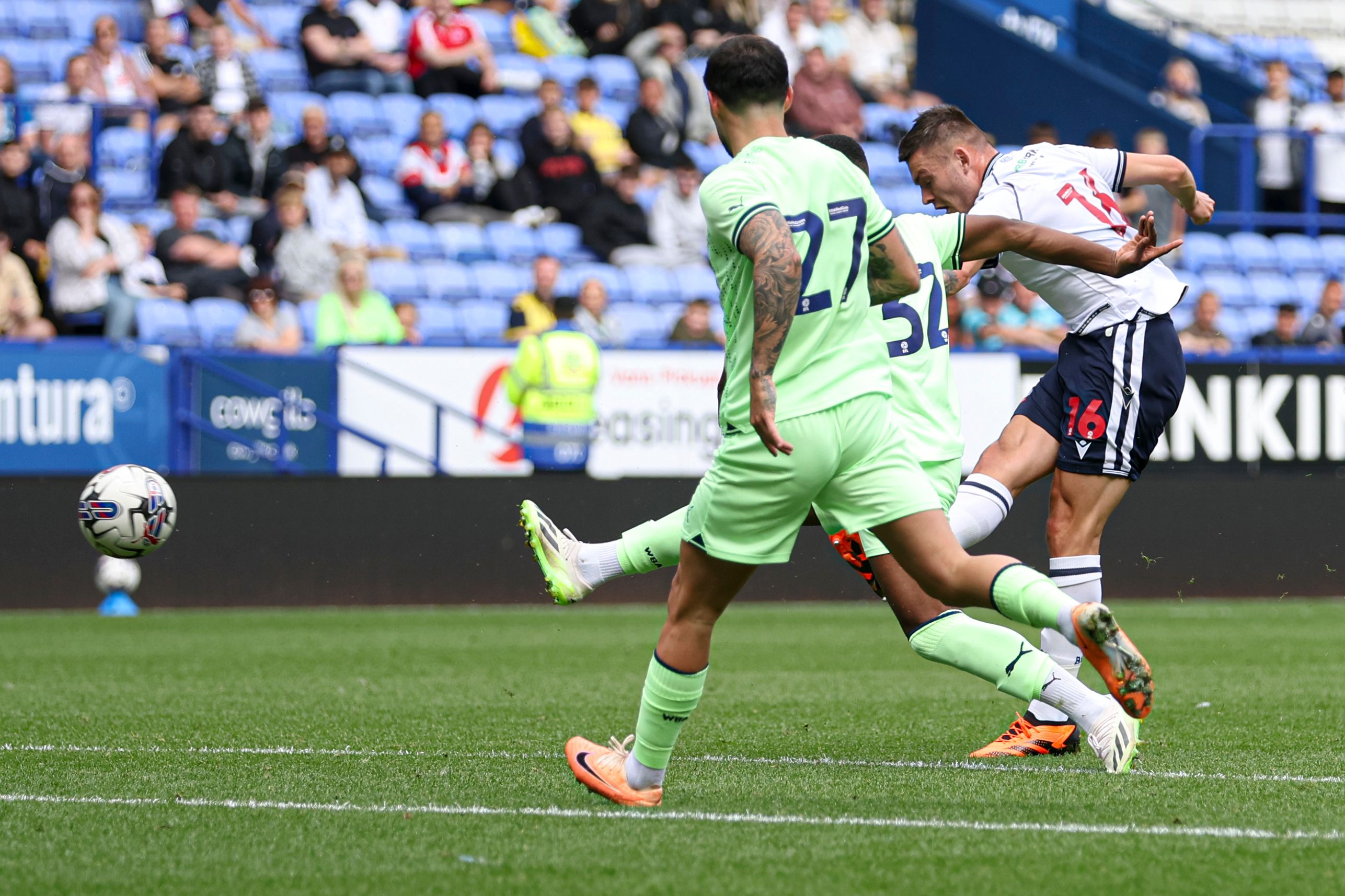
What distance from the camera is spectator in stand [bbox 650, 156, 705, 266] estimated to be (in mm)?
17156

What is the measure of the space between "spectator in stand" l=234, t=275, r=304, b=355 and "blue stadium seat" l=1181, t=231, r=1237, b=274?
9.44 m

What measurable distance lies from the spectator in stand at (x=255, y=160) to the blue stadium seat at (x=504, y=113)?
7.69 feet

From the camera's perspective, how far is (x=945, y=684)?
8.88 metres

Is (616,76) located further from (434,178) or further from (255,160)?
(255,160)

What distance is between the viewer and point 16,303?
1415 centimetres

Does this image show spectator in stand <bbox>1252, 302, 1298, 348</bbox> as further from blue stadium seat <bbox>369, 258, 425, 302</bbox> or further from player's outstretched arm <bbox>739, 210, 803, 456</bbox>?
player's outstretched arm <bbox>739, 210, 803, 456</bbox>

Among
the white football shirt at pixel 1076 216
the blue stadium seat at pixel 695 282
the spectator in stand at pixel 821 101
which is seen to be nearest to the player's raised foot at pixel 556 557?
the white football shirt at pixel 1076 216

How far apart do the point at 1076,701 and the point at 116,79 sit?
13.2 meters

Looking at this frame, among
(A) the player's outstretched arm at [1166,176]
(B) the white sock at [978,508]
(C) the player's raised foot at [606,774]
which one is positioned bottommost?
(C) the player's raised foot at [606,774]

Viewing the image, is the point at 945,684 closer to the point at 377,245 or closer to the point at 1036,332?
the point at 1036,332

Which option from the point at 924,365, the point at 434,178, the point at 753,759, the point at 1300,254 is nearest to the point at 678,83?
the point at 434,178

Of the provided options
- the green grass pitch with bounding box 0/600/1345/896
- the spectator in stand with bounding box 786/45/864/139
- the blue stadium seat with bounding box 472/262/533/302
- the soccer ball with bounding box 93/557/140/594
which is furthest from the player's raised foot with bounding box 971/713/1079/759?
the spectator in stand with bounding box 786/45/864/139

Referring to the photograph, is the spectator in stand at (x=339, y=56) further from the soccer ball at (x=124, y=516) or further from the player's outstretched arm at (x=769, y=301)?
the player's outstretched arm at (x=769, y=301)

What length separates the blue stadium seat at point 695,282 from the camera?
56.0 ft
